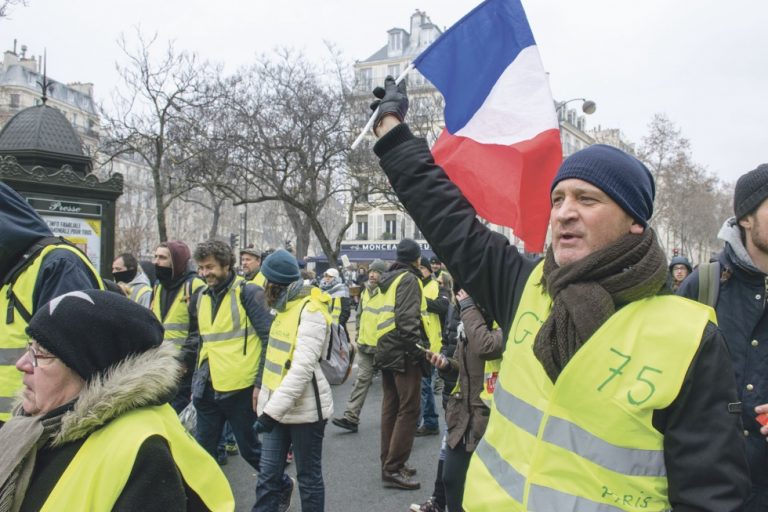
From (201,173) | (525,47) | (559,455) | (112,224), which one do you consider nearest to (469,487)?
(559,455)

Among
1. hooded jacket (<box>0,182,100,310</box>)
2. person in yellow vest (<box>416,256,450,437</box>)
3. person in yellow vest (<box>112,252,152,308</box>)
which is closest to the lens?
hooded jacket (<box>0,182,100,310</box>)

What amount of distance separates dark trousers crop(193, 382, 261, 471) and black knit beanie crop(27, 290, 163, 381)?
3045mm

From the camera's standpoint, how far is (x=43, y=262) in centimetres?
285

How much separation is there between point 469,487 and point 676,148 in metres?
43.2

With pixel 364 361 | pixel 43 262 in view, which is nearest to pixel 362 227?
pixel 364 361

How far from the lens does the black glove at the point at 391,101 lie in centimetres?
214

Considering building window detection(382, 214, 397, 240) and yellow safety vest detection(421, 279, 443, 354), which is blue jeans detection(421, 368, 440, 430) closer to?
yellow safety vest detection(421, 279, 443, 354)

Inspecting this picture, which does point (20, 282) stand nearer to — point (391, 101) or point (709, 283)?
point (391, 101)

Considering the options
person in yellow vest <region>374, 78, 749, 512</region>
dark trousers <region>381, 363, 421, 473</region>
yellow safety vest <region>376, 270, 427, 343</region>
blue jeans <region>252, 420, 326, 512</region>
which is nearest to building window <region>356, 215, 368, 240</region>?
yellow safety vest <region>376, 270, 427, 343</region>

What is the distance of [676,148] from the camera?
39688 millimetres

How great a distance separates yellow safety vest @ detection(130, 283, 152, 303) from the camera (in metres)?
6.33

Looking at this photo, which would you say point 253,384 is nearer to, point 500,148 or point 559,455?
point 500,148

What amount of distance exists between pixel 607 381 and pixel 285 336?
2.98 meters

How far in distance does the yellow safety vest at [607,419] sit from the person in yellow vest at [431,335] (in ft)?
17.2
